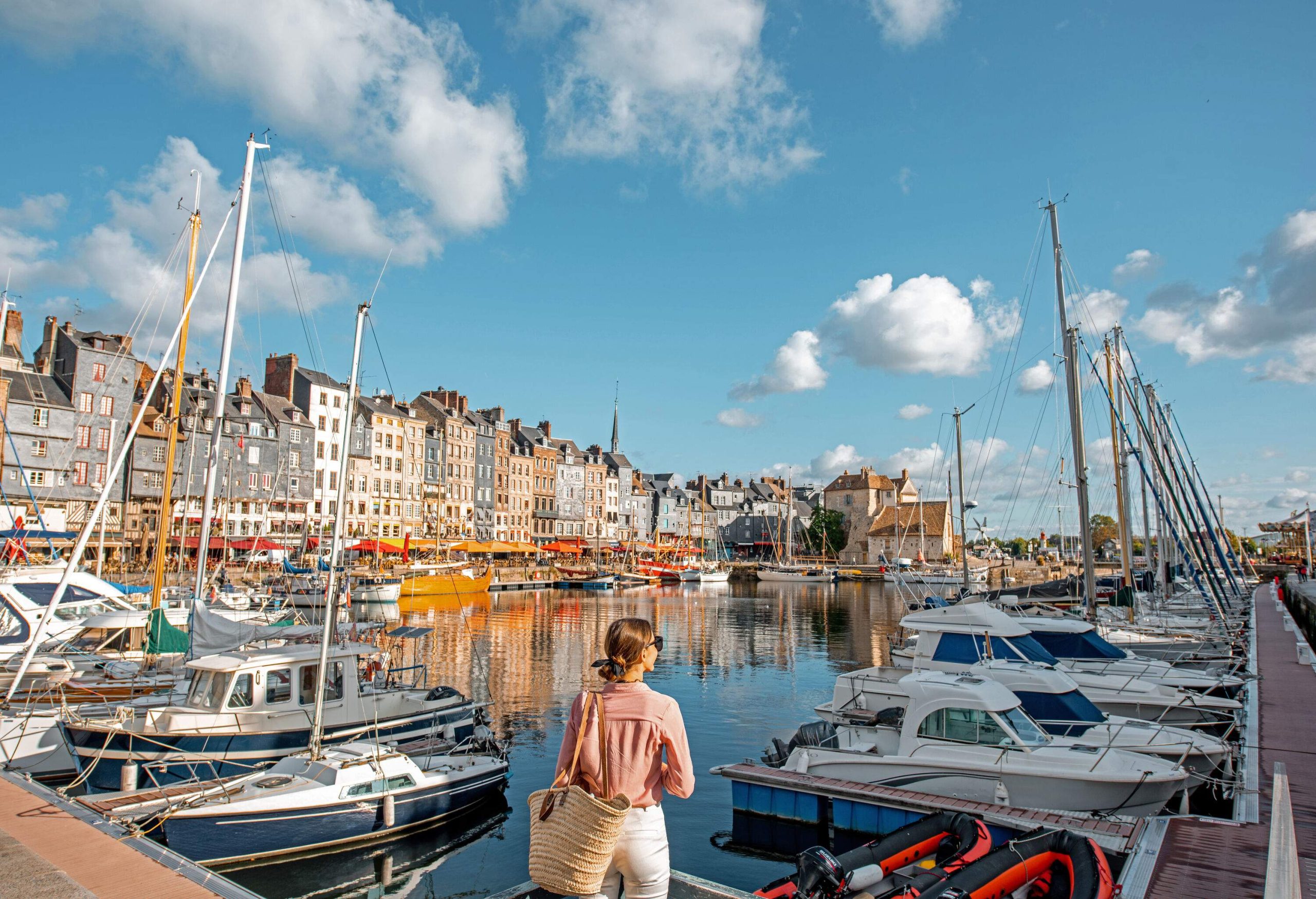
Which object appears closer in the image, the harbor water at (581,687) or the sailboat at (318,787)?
the sailboat at (318,787)

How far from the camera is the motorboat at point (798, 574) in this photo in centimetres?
10331

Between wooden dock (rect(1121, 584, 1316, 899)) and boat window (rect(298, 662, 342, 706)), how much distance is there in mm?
13802

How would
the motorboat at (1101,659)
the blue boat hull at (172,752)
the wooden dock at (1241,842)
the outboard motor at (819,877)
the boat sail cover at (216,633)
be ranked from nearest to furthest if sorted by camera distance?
the outboard motor at (819,877) < the wooden dock at (1241,842) < the blue boat hull at (172,752) < the boat sail cover at (216,633) < the motorboat at (1101,659)

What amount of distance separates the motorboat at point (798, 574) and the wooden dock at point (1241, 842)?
88.2 metres

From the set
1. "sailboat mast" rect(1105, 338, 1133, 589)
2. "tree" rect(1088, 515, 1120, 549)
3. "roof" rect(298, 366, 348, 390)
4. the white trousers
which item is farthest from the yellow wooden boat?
"tree" rect(1088, 515, 1120, 549)

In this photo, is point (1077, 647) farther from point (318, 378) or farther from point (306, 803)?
point (318, 378)

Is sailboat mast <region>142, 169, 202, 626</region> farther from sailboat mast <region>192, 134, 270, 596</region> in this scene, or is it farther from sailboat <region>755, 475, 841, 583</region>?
sailboat <region>755, 475, 841, 583</region>

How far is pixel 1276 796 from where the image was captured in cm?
709

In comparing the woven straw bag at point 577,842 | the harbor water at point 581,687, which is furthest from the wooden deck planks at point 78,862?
the harbor water at point 581,687

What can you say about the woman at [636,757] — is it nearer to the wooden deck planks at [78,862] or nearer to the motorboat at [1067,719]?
the wooden deck planks at [78,862]

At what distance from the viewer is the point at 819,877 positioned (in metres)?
8.68

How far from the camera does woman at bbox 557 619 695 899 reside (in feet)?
14.6

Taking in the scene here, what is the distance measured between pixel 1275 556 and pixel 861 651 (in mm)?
116730

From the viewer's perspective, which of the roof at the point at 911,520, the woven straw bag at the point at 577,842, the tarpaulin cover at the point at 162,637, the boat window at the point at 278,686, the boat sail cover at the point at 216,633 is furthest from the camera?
the roof at the point at 911,520
